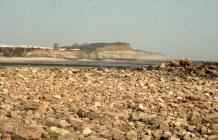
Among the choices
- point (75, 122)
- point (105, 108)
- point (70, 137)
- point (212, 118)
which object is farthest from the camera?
point (105, 108)

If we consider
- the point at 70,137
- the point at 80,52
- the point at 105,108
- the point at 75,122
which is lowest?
the point at 70,137

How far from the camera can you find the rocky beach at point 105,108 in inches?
428

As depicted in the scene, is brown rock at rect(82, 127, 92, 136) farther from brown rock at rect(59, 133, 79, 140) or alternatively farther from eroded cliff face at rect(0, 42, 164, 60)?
eroded cliff face at rect(0, 42, 164, 60)

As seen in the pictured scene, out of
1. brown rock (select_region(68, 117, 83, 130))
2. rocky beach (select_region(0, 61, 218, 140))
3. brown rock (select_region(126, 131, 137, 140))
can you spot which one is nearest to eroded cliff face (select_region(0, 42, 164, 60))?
rocky beach (select_region(0, 61, 218, 140))

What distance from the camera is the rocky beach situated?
10867mm

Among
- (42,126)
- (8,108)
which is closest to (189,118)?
(42,126)

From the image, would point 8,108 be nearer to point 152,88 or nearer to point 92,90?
point 92,90

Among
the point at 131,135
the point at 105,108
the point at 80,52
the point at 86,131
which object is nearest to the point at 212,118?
the point at 131,135

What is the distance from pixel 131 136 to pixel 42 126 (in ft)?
7.21

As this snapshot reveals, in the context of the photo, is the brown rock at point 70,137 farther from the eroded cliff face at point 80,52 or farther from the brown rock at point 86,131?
the eroded cliff face at point 80,52

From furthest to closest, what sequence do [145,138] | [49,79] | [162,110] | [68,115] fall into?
[49,79]
[162,110]
[68,115]
[145,138]

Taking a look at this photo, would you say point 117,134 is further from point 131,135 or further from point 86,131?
point 86,131

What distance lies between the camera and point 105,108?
12.9 m

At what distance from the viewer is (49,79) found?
55.9 feet
